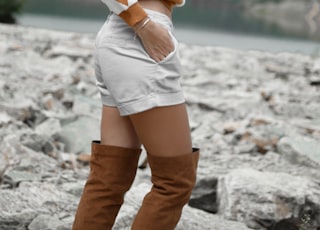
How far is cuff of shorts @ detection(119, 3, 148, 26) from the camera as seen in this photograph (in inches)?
78.6

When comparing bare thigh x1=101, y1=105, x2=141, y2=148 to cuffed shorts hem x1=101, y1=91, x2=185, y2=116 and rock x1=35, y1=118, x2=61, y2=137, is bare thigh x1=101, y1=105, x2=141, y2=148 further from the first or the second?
rock x1=35, y1=118, x2=61, y2=137

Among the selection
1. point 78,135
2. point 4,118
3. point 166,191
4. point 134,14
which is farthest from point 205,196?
point 134,14

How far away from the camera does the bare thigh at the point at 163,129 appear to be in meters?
2.03

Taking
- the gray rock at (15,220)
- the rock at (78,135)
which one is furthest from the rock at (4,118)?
the gray rock at (15,220)

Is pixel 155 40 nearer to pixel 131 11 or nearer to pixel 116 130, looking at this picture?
pixel 131 11

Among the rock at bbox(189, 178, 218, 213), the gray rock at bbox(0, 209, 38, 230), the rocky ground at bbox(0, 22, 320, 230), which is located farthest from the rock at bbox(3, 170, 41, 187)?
the rock at bbox(189, 178, 218, 213)

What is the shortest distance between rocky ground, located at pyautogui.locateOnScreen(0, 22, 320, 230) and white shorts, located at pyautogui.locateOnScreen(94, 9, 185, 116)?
0.86 metres

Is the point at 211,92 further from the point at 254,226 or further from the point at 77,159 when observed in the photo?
the point at 254,226

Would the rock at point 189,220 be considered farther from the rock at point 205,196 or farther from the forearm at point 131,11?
the forearm at point 131,11

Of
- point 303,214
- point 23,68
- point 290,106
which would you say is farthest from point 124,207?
point 23,68

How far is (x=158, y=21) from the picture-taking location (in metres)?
2.06

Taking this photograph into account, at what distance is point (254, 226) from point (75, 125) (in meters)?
1.80

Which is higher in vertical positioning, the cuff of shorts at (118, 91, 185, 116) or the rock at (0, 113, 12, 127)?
the cuff of shorts at (118, 91, 185, 116)

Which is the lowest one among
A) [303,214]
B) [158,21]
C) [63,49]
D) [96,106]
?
[63,49]
